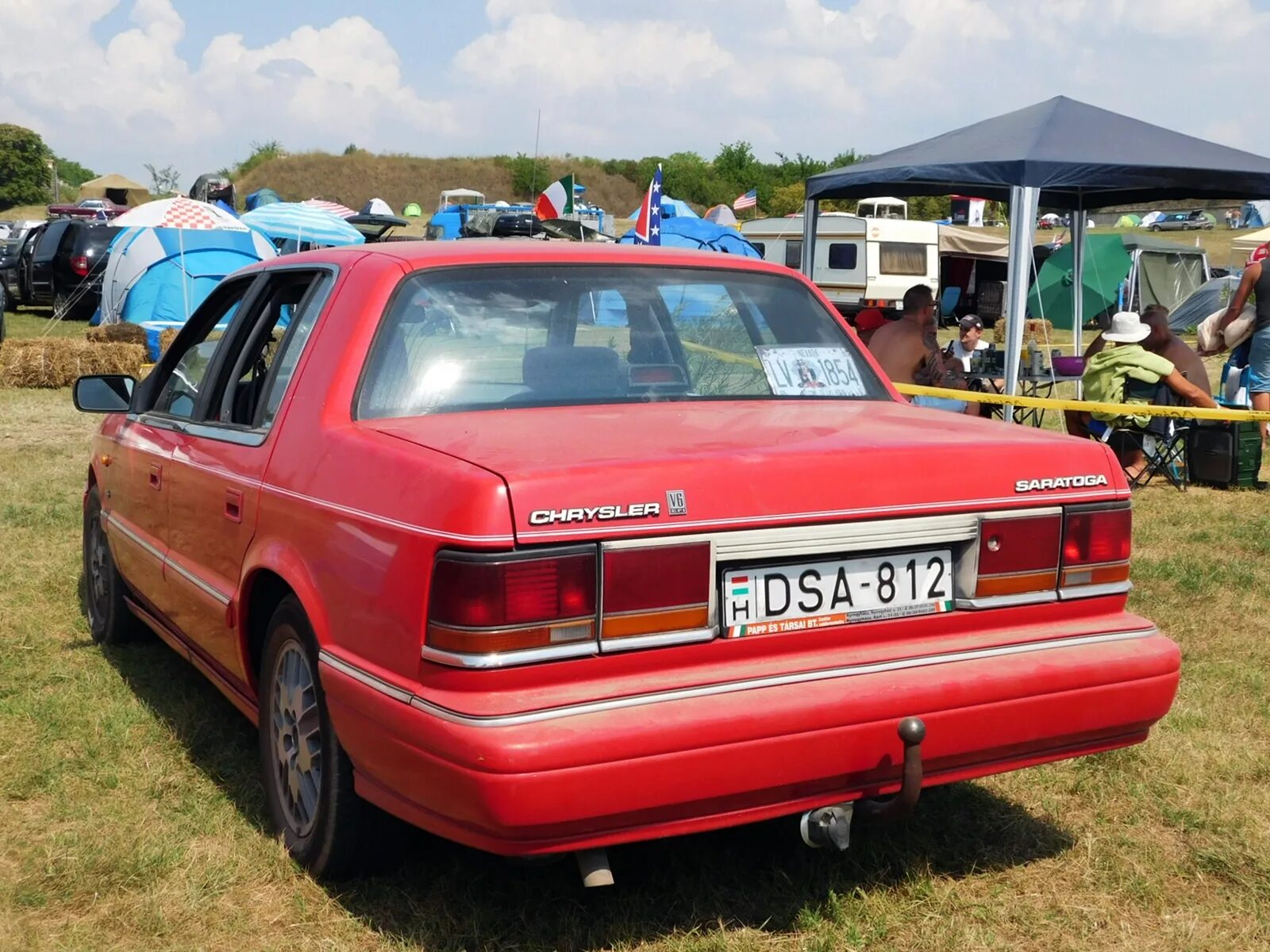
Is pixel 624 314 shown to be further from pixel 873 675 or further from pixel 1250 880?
pixel 1250 880

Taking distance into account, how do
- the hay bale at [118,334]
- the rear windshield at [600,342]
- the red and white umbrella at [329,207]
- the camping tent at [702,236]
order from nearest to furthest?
1. the rear windshield at [600,342]
2. the hay bale at [118,334]
3. the red and white umbrella at [329,207]
4. the camping tent at [702,236]

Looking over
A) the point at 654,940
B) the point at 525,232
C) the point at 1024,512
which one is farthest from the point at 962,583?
the point at 525,232

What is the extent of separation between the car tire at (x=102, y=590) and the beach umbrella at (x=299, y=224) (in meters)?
15.3

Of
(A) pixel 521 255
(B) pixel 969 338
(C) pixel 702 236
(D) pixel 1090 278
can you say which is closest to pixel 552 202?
(C) pixel 702 236

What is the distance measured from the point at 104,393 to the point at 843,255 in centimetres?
2721

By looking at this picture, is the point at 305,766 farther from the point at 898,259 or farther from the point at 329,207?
the point at 898,259

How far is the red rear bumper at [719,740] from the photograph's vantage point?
2.51 metres

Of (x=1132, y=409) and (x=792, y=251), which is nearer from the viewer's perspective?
(x=1132, y=409)

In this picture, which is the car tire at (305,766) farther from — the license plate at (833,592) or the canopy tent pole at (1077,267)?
the canopy tent pole at (1077,267)

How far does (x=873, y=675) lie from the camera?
9.25 ft

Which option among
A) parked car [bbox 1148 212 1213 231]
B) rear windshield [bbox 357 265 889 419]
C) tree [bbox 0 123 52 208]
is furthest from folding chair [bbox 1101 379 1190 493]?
tree [bbox 0 123 52 208]

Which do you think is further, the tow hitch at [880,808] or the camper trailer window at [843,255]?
the camper trailer window at [843,255]

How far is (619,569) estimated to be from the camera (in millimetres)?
2607

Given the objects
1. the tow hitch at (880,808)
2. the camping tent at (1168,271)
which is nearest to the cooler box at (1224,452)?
the tow hitch at (880,808)
